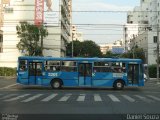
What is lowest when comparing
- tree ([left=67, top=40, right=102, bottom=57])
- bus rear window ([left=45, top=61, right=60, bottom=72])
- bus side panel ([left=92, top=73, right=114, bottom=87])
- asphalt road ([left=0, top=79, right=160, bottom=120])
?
asphalt road ([left=0, top=79, right=160, bottom=120])

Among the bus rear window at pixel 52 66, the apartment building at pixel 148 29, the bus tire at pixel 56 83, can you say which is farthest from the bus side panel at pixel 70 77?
the apartment building at pixel 148 29

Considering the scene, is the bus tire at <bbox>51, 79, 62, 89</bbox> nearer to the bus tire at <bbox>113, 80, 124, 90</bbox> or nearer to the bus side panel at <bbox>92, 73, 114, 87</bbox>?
the bus side panel at <bbox>92, 73, 114, 87</bbox>

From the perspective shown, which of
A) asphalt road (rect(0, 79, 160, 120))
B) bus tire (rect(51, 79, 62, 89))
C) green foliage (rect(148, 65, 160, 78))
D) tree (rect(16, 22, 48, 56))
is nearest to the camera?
asphalt road (rect(0, 79, 160, 120))

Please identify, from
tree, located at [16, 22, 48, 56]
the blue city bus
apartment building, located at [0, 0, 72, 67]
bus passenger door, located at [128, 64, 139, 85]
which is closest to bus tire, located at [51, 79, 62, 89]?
the blue city bus

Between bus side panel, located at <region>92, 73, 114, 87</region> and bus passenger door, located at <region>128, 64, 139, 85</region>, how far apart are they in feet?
5.62

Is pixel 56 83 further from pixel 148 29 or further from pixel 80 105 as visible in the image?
pixel 148 29

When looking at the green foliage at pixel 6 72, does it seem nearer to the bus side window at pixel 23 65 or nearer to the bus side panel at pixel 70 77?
the bus side window at pixel 23 65

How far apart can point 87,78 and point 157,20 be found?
89335mm

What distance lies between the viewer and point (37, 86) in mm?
43156

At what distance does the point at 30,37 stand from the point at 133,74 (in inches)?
1811

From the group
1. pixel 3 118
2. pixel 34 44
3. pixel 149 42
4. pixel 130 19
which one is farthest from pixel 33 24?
pixel 130 19

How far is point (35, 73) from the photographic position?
39.1 m

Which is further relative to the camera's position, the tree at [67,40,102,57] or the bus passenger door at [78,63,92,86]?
the tree at [67,40,102,57]

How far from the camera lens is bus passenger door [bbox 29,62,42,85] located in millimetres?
39062
